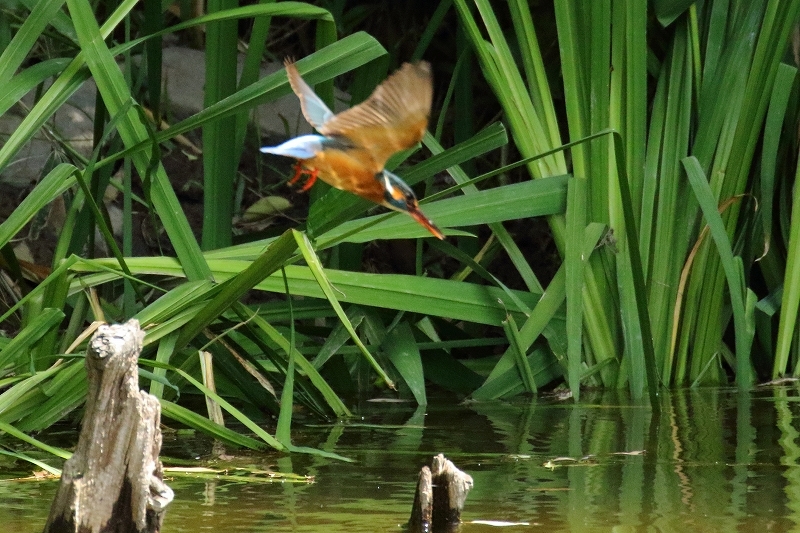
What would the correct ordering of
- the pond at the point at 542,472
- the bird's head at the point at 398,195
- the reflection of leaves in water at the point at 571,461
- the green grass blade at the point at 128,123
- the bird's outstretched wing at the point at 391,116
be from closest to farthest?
the bird's outstretched wing at the point at 391,116, the bird's head at the point at 398,195, the pond at the point at 542,472, the reflection of leaves in water at the point at 571,461, the green grass blade at the point at 128,123

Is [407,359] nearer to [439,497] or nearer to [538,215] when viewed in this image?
[538,215]

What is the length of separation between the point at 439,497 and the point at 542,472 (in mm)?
474

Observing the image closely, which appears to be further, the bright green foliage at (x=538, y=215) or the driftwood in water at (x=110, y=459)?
the bright green foliage at (x=538, y=215)

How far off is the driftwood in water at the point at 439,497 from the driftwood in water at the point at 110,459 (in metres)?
0.33

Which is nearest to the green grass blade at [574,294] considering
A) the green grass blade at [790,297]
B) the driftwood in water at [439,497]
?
the green grass blade at [790,297]

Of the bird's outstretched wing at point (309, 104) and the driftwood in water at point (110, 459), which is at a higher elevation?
the bird's outstretched wing at point (309, 104)

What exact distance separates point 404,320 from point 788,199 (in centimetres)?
111

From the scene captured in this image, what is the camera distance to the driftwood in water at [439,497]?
4.40ft

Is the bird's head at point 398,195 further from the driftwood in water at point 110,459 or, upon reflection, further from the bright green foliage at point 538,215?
the bright green foliage at point 538,215

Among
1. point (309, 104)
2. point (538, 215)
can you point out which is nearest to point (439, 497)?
point (309, 104)

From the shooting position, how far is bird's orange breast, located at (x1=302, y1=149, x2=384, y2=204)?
1140mm

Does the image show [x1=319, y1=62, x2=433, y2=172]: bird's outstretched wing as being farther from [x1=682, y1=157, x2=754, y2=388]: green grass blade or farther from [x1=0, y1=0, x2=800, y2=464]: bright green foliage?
[x1=682, y1=157, x2=754, y2=388]: green grass blade

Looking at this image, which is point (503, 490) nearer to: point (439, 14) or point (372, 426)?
point (372, 426)

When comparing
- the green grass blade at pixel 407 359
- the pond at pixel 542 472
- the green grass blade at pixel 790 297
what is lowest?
the pond at pixel 542 472
